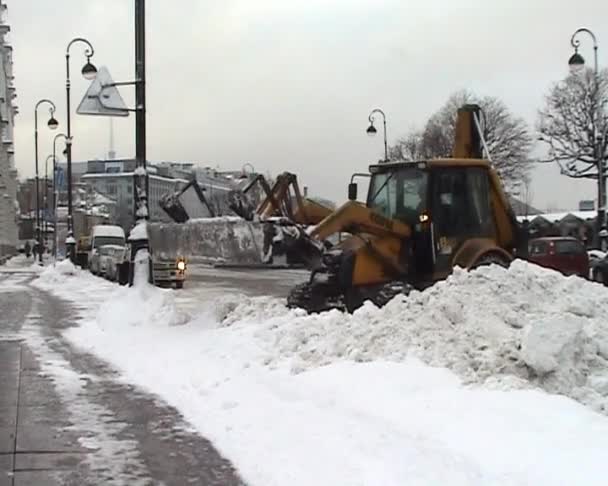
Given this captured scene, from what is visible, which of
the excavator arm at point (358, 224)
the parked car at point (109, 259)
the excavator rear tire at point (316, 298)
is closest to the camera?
the excavator arm at point (358, 224)

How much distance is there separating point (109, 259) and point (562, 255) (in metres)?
19.5

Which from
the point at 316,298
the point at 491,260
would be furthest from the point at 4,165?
the point at 491,260

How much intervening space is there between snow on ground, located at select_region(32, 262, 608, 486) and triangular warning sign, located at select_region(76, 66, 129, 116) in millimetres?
5867

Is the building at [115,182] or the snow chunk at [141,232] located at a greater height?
the building at [115,182]

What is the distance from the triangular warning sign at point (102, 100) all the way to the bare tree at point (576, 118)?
3613 centimetres

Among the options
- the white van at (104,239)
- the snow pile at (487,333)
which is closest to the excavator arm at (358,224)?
the snow pile at (487,333)

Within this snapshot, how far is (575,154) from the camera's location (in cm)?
4966

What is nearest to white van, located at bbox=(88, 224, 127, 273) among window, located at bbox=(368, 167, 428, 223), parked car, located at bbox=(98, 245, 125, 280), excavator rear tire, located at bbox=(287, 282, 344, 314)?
parked car, located at bbox=(98, 245, 125, 280)

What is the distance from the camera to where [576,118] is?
50406mm

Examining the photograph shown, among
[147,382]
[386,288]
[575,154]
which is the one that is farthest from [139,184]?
[575,154]

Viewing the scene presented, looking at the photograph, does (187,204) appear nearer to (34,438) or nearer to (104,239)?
(34,438)

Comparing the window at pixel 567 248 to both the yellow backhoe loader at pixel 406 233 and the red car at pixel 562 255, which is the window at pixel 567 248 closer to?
the red car at pixel 562 255

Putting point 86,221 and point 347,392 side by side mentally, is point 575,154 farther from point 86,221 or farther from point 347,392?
point 86,221

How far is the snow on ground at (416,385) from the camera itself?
6.29 m
